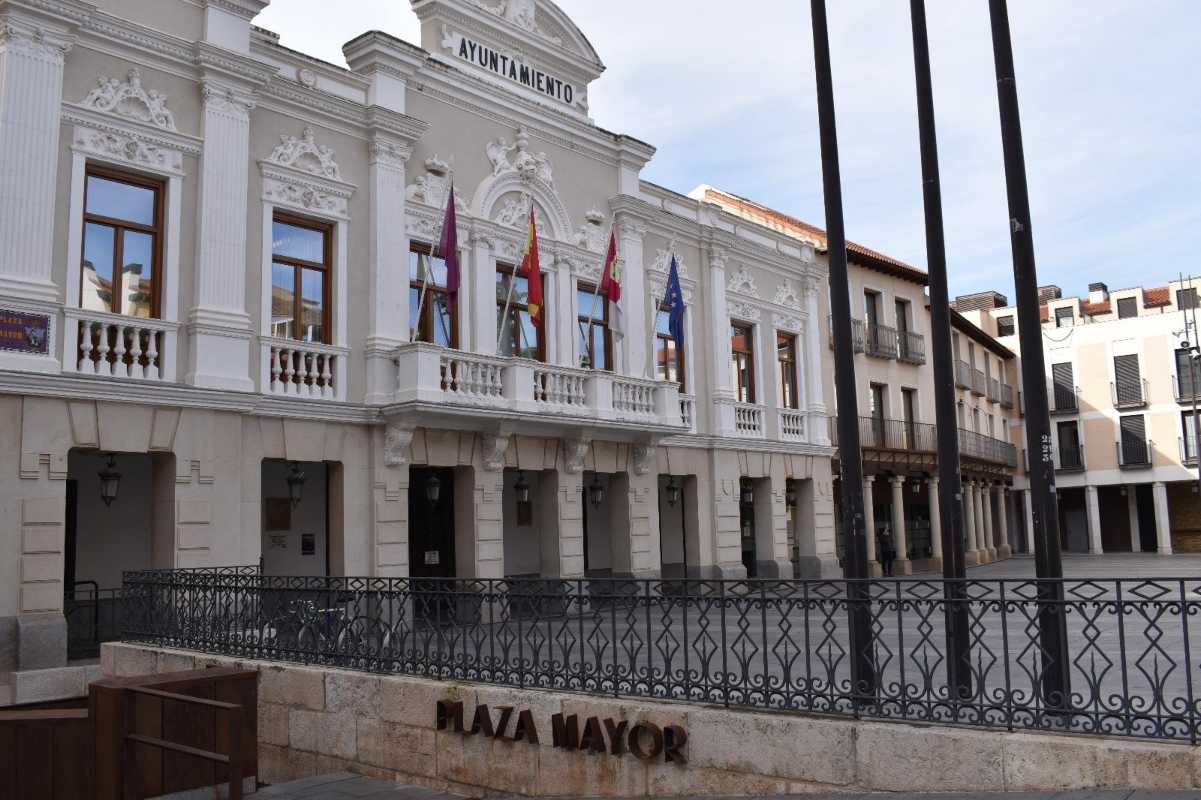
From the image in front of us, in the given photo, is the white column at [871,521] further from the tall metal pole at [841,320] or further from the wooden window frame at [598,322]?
the tall metal pole at [841,320]

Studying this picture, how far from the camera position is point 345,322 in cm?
1662

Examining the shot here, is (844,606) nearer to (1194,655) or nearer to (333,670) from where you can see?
(333,670)

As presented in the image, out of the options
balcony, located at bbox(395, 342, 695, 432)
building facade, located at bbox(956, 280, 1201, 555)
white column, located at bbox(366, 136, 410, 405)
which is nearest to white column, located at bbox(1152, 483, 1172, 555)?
building facade, located at bbox(956, 280, 1201, 555)

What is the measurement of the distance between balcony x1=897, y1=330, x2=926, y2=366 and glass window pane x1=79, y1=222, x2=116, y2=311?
24.7 metres

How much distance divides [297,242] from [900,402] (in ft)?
71.8

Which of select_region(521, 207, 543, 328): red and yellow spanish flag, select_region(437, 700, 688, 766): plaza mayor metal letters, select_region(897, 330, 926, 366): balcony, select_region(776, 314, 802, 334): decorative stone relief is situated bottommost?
select_region(437, 700, 688, 766): plaza mayor metal letters

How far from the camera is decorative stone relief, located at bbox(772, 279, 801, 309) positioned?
26.8m

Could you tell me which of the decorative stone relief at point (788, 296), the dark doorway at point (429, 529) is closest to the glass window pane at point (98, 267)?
the dark doorway at point (429, 529)

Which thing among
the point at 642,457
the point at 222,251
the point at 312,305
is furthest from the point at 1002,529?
the point at 222,251

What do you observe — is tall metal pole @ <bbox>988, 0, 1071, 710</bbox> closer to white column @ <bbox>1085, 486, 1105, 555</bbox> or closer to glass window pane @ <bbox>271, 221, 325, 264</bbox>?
glass window pane @ <bbox>271, 221, 325, 264</bbox>

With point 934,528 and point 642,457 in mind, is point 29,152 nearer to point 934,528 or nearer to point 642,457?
point 642,457

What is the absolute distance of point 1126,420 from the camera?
1901 inches

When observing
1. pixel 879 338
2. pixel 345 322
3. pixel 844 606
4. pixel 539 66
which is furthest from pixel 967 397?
pixel 844 606

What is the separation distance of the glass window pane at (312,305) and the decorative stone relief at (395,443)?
1789 mm
